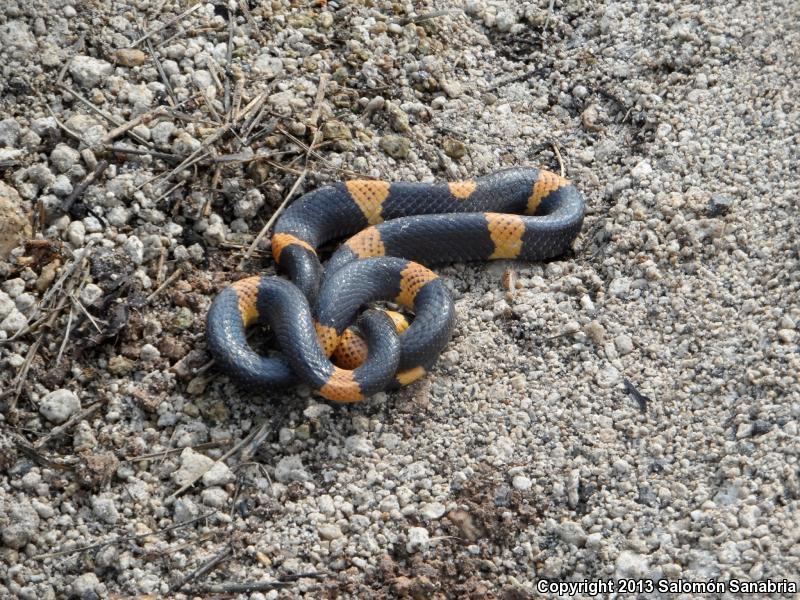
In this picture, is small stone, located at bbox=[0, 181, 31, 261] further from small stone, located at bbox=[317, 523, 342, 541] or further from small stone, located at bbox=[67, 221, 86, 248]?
small stone, located at bbox=[317, 523, 342, 541]

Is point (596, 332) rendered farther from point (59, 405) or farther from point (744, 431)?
point (59, 405)

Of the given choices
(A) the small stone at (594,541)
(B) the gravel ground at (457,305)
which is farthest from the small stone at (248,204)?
(A) the small stone at (594,541)

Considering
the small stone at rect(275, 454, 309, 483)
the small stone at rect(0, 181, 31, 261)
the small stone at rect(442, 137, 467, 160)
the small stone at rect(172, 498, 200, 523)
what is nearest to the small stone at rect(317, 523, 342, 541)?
the small stone at rect(275, 454, 309, 483)

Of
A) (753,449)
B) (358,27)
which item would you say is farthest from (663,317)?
(358,27)

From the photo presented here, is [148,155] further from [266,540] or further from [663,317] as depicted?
[663,317]

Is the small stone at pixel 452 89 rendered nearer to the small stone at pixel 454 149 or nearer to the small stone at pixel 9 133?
the small stone at pixel 454 149

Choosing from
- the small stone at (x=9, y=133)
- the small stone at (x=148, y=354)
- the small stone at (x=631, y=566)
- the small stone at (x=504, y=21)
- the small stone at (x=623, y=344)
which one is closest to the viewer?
the small stone at (x=631, y=566)

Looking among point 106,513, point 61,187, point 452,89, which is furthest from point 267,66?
point 106,513
